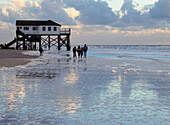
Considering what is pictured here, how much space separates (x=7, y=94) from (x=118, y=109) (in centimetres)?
411

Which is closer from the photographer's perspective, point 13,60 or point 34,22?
point 13,60

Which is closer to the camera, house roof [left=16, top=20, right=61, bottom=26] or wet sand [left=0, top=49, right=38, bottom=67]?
wet sand [left=0, top=49, right=38, bottom=67]

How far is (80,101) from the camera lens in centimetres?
823

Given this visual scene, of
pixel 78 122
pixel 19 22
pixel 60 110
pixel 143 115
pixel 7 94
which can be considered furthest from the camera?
pixel 19 22

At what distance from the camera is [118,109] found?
23.7ft

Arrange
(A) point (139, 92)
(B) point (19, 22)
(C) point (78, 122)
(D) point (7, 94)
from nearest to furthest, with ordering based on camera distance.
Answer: (C) point (78, 122)
(D) point (7, 94)
(A) point (139, 92)
(B) point (19, 22)

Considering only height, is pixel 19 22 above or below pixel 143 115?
above

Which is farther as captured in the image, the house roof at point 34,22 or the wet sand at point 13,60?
the house roof at point 34,22

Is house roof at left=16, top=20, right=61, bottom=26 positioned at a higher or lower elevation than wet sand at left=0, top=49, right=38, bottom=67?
higher

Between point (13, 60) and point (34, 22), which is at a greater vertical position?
point (34, 22)

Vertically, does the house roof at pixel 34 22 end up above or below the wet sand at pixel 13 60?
above

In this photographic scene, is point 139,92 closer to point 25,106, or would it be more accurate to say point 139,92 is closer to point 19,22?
point 25,106

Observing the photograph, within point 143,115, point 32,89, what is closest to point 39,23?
point 32,89

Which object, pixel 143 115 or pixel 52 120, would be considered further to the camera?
pixel 143 115
